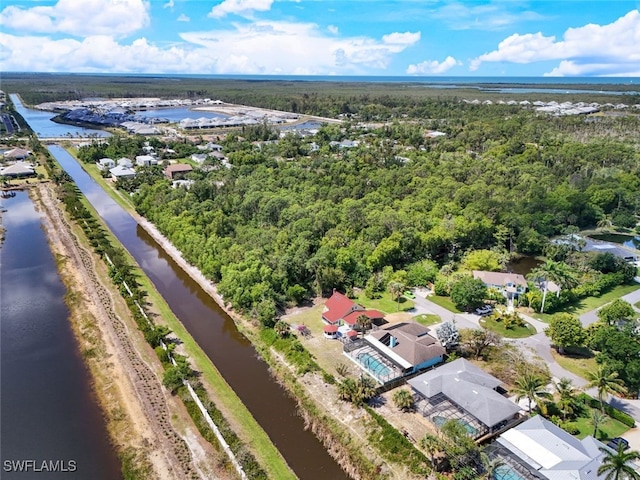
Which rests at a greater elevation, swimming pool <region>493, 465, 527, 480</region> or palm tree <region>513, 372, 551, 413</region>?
palm tree <region>513, 372, 551, 413</region>

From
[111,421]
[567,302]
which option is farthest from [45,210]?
[567,302]

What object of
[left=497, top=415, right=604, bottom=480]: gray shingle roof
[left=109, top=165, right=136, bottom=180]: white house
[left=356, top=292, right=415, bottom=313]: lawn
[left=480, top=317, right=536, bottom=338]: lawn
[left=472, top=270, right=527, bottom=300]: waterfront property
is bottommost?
[left=480, top=317, right=536, bottom=338]: lawn

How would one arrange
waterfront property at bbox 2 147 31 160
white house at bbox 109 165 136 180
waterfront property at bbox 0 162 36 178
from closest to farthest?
1. white house at bbox 109 165 136 180
2. waterfront property at bbox 0 162 36 178
3. waterfront property at bbox 2 147 31 160

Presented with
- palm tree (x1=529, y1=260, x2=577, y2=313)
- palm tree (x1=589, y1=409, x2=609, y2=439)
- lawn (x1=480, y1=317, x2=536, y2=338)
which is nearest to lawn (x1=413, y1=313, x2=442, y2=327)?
lawn (x1=480, y1=317, x2=536, y2=338)

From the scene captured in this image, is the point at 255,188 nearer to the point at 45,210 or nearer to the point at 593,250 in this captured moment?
the point at 45,210

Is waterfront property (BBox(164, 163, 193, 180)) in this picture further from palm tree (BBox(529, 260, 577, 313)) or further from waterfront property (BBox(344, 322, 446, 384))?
palm tree (BBox(529, 260, 577, 313))

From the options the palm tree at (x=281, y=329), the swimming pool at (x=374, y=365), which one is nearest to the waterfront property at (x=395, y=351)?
the swimming pool at (x=374, y=365)

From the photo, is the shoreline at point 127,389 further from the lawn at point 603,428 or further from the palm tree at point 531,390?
the lawn at point 603,428
